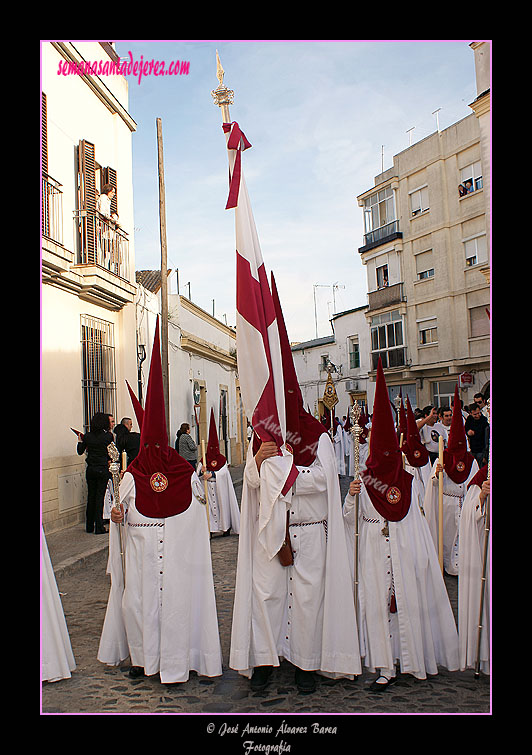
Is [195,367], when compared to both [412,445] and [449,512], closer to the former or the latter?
[412,445]

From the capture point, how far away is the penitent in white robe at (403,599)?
4289 millimetres

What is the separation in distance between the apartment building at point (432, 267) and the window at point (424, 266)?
4cm

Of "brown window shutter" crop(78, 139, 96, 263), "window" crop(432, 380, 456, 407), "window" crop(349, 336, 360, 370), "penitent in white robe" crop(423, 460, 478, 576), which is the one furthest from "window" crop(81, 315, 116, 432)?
"window" crop(349, 336, 360, 370)

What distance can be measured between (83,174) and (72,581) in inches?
303

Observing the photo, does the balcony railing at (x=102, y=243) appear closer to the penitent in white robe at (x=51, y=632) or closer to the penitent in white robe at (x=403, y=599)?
the penitent in white robe at (x=51, y=632)

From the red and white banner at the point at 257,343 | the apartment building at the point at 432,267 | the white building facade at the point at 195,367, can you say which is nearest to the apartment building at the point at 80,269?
the white building facade at the point at 195,367

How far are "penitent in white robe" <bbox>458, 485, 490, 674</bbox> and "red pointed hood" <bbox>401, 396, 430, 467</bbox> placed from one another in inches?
132

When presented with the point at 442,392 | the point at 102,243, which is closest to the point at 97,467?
the point at 102,243

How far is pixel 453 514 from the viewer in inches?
289

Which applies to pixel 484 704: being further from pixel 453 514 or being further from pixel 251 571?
pixel 453 514

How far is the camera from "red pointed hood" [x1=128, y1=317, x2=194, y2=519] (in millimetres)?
4562

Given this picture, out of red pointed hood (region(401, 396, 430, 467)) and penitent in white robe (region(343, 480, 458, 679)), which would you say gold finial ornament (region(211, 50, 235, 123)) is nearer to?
penitent in white robe (region(343, 480, 458, 679))

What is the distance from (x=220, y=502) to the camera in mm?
10281

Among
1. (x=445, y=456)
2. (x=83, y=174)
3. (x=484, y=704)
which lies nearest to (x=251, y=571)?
(x=484, y=704)
